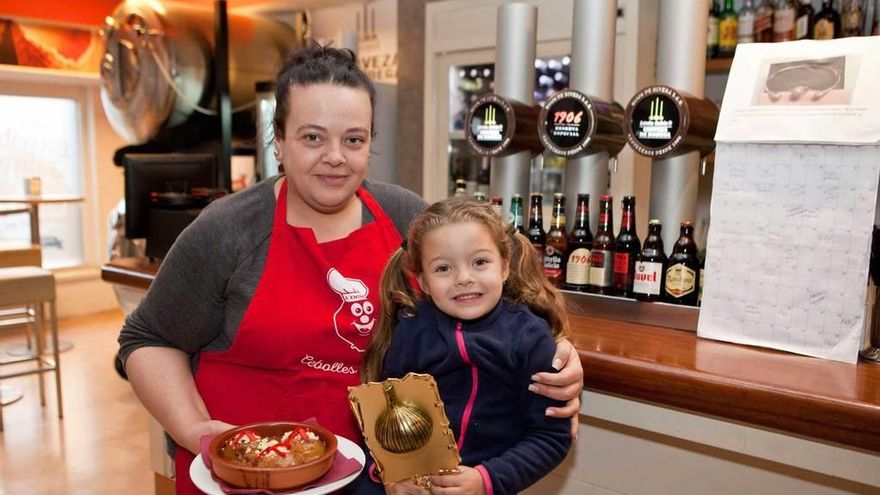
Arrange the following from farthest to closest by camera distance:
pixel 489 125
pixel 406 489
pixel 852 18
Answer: pixel 852 18, pixel 489 125, pixel 406 489

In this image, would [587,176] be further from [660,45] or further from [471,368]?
[471,368]

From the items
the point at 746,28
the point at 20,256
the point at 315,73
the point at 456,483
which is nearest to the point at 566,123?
the point at 315,73

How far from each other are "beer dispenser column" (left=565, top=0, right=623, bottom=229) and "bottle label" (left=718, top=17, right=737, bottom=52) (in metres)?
1.35

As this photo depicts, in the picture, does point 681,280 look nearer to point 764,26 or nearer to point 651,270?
point 651,270

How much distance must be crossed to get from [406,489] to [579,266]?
95 cm

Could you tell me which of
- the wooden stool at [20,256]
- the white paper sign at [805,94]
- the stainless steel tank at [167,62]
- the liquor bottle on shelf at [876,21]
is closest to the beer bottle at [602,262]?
the white paper sign at [805,94]

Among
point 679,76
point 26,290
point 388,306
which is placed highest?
point 679,76

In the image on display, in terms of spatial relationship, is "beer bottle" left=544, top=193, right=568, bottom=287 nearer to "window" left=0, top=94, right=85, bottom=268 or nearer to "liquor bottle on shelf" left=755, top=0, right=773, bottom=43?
"liquor bottle on shelf" left=755, top=0, right=773, bottom=43

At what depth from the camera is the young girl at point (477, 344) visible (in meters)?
1.31

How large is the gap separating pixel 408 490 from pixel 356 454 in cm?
12

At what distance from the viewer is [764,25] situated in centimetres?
316

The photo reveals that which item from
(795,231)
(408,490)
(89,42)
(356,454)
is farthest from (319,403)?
(89,42)

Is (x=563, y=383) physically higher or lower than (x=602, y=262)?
lower

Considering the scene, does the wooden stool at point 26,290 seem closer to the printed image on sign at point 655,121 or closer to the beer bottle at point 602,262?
the beer bottle at point 602,262
